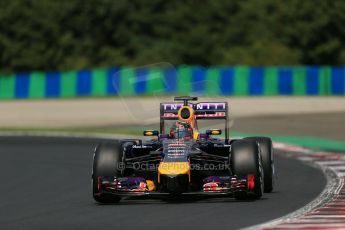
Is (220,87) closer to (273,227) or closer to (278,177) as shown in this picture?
(278,177)

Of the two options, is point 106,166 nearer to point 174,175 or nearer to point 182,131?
point 174,175

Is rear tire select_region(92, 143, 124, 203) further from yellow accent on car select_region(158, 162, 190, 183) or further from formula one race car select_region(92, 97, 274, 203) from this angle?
yellow accent on car select_region(158, 162, 190, 183)

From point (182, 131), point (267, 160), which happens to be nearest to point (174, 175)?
point (182, 131)

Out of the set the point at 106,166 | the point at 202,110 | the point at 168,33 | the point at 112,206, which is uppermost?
the point at 168,33

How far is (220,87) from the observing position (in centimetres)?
7375

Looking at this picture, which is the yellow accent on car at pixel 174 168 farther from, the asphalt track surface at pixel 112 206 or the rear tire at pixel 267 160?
the rear tire at pixel 267 160

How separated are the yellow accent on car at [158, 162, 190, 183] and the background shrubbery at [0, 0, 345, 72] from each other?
219ft

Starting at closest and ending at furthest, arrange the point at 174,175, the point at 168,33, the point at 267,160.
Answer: the point at 174,175 → the point at 267,160 → the point at 168,33

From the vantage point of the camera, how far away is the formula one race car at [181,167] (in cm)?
1609

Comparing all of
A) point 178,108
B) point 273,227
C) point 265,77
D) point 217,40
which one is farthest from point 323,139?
point 217,40

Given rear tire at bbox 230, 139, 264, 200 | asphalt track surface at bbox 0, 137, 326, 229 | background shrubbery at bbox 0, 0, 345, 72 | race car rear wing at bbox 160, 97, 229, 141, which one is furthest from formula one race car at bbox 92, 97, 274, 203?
background shrubbery at bbox 0, 0, 345, 72

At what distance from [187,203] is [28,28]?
7281 centimetres

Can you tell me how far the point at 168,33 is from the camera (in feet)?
318

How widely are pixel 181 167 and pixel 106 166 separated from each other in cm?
118
